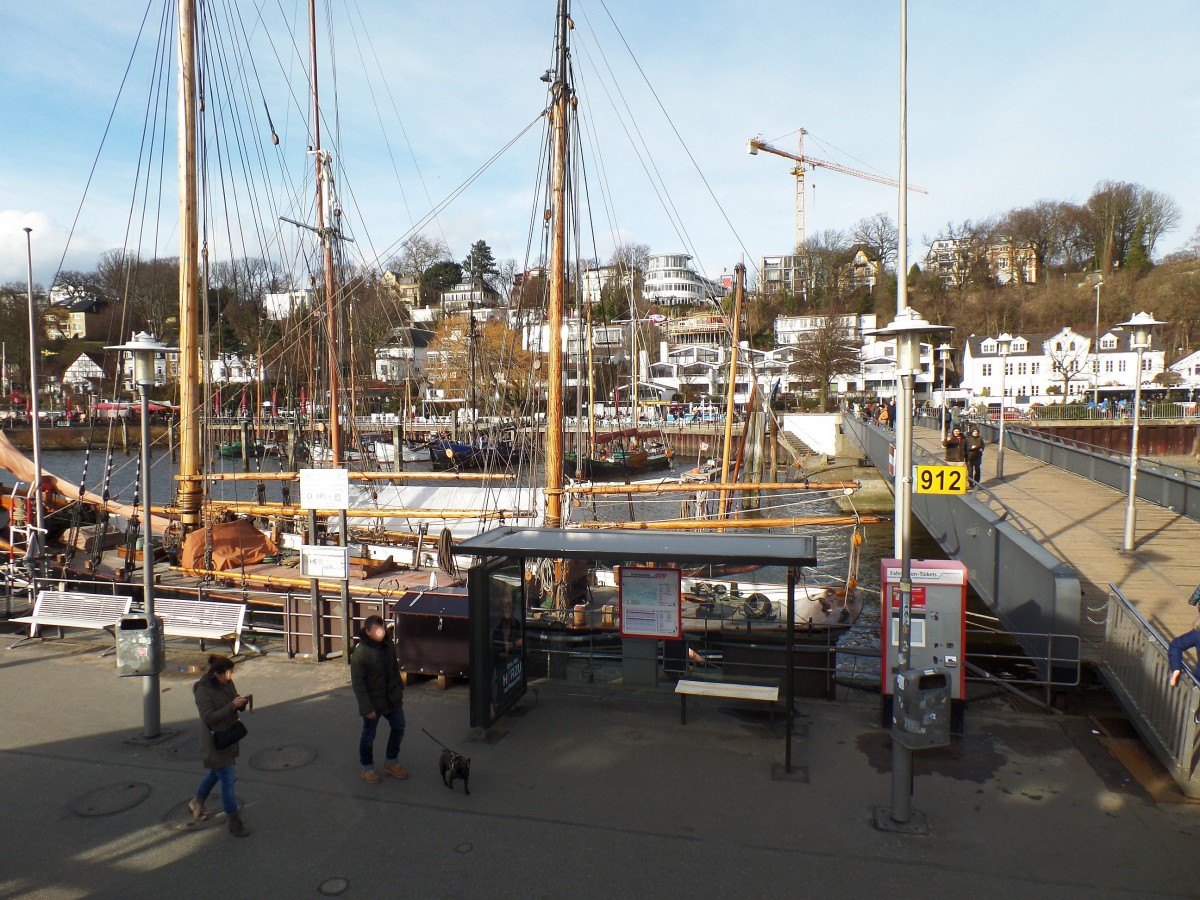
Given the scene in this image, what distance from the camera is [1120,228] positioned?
87812mm

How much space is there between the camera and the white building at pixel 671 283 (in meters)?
132

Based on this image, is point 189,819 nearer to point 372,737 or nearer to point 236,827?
point 236,827

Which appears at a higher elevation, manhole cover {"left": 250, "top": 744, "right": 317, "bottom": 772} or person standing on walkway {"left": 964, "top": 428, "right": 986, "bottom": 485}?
person standing on walkway {"left": 964, "top": 428, "right": 986, "bottom": 485}

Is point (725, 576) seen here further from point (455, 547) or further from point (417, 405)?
point (417, 405)

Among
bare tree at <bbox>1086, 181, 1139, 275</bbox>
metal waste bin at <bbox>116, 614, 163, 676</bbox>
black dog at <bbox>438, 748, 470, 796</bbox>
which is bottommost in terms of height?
black dog at <bbox>438, 748, 470, 796</bbox>

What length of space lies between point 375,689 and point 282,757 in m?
1.42

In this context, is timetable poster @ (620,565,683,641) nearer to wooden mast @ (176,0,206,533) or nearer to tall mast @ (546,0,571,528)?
tall mast @ (546,0,571,528)

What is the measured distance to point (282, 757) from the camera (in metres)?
7.28

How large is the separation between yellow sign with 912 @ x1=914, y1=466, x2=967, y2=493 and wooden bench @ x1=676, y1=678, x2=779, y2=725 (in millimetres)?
3374

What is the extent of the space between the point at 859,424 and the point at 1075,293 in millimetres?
54968

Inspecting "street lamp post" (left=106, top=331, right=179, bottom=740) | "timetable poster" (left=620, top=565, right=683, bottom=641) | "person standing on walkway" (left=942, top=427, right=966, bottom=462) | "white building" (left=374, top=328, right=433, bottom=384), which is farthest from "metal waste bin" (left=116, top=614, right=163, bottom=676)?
"white building" (left=374, top=328, right=433, bottom=384)

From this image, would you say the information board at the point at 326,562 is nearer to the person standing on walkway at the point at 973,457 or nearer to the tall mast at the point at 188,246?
the tall mast at the point at 188,246

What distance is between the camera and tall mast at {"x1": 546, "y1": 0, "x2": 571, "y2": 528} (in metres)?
15.0

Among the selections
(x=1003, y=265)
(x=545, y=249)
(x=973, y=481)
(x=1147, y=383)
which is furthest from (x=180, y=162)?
(x=1003, y=265)
